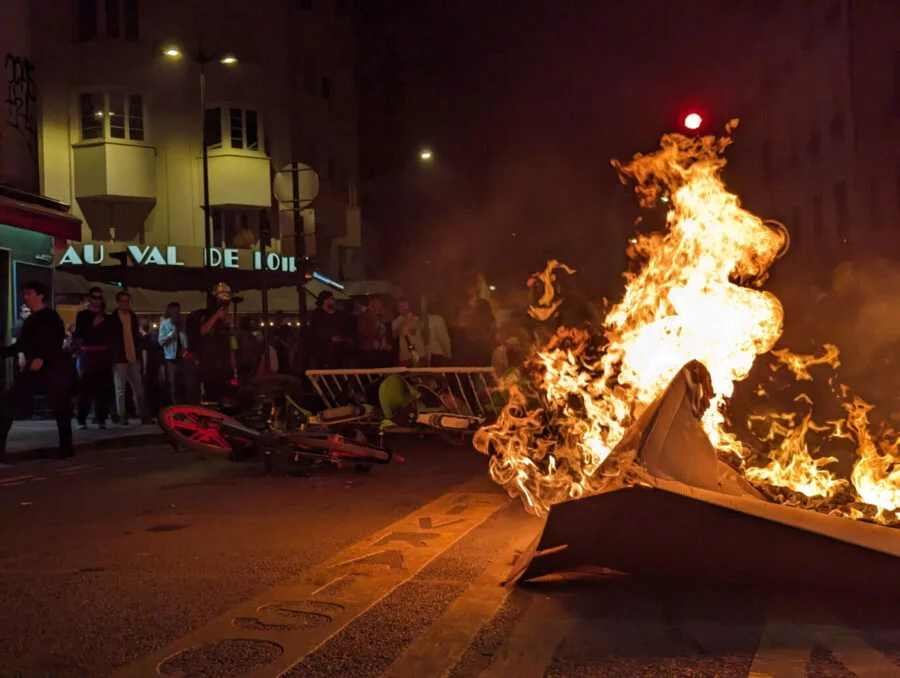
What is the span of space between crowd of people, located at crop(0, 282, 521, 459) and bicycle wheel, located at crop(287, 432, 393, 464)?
7.63 feet

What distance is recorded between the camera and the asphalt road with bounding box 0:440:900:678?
417 centimetres

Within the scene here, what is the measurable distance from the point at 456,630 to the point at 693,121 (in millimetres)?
6750

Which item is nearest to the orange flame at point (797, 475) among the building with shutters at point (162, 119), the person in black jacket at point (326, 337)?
the person in black jacket at point (326, 337)

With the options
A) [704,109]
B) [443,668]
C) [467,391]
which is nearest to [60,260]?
[467,391]

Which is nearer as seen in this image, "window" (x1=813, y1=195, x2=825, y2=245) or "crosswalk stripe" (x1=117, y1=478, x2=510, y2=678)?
"crosswalk stripe" (x1=117, y1=478, x2=510, y2=678)

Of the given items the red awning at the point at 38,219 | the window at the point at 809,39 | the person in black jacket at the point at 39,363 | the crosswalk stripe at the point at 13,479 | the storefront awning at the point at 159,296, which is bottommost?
the crosswalk stripe at the point at 13,479

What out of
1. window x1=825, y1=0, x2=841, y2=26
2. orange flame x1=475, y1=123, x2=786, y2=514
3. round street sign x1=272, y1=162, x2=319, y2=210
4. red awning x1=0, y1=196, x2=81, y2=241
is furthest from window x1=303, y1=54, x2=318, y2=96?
orange flame x1=475, y1=123, x2=786, y2=514

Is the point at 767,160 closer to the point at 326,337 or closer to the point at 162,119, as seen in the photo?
the point at 162,119

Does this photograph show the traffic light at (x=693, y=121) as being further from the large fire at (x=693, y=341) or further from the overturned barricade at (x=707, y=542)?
the overturned barricade at (x=707, y=542)

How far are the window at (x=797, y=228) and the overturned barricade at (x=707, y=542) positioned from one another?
3567cm

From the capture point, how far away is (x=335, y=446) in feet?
31.7

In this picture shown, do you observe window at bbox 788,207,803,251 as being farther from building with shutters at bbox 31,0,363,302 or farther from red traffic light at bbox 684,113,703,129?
red traffic light at bbox 684,113,703,129

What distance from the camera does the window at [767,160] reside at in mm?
41812

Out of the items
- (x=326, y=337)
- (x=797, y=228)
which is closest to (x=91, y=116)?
(x=326, y=337)
